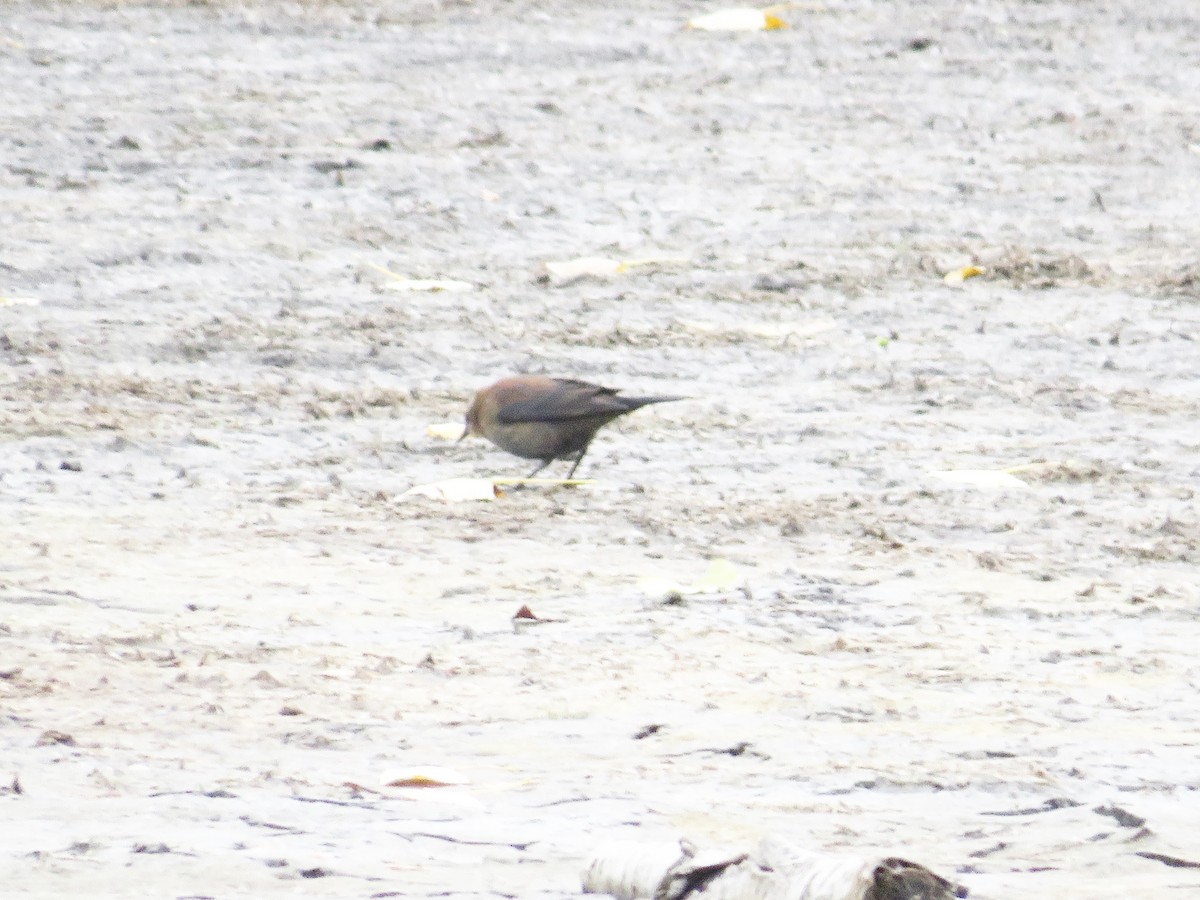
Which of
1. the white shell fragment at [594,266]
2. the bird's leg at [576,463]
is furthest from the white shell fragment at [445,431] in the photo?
the white shell fragment at [594,266]

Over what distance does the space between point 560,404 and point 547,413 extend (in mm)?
46

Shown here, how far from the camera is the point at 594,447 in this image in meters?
7.86

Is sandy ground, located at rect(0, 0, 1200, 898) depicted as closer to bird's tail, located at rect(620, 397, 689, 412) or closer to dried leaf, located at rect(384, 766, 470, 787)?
dried leaf, located at rect(384, 766, 470, 787)

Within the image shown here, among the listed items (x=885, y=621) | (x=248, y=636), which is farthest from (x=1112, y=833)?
(x=248, y=636)

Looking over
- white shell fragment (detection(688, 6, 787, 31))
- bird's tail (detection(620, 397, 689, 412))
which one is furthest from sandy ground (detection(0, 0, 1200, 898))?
bird's tail (detection(620, 397, 689, 412))

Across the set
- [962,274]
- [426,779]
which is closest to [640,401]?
[426,779]

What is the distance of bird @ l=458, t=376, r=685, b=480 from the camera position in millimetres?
7062

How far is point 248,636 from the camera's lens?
529 centimetres

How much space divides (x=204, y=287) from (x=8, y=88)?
4076 mm

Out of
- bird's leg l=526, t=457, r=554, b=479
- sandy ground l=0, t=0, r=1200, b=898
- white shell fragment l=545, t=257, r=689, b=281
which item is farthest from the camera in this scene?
white shell fragment l=545, t=257, r=689, b=281

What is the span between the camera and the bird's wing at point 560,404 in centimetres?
706

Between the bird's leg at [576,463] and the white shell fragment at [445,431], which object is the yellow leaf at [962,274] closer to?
the white shell fragment at [445,431]

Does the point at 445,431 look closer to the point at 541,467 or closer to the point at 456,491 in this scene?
the point at 541,467

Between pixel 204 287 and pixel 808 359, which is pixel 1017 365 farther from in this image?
pixel 204 287
